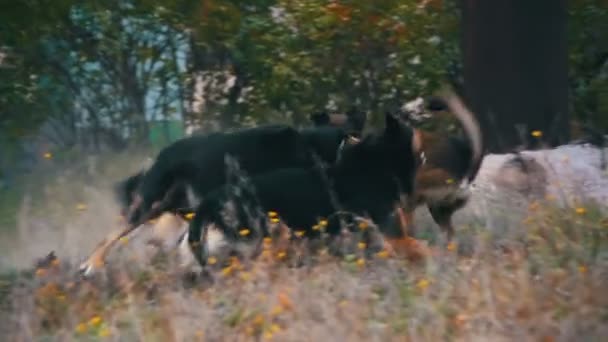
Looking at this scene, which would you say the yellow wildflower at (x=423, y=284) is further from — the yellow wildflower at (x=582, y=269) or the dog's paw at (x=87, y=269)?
the dog's paw at (x=87, y=269)

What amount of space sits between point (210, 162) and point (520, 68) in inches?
136

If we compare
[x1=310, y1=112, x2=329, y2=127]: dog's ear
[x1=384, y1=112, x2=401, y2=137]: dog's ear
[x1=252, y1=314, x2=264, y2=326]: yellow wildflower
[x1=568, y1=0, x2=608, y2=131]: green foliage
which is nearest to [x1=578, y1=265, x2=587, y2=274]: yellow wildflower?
[x1=252, y1=314, x2=264, y2=326]: yellow wildflower

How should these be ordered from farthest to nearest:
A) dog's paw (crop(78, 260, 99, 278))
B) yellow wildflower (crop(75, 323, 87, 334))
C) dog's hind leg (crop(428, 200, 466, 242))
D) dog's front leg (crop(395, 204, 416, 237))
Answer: dog's hind leg (crop(428, 200, 466, 242))
dog's paw (crop(78, 260, 99, 278))
dog's front leg (crop(395, 204, 416, 237))
yellow wildflower (crop(75, 323, 87, 334))

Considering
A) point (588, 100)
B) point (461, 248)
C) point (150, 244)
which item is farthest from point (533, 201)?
point (588, 100)

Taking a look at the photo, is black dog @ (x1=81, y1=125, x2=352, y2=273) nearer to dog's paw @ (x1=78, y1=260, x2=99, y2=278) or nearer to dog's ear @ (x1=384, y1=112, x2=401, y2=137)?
dog's paw @ (x1=78, y1=260, x2=99, y2=278)

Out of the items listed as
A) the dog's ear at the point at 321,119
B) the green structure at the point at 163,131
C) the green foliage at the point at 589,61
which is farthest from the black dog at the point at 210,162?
the green structure at the point at 163,131

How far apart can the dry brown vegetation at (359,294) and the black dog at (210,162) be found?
37 centimetres

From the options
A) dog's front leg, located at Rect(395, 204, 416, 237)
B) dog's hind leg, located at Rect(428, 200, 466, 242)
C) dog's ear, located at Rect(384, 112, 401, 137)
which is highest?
dog's ear, located at Rect(384, 112, 401, 137)

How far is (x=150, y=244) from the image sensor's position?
8.71 m

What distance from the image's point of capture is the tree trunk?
10.8m

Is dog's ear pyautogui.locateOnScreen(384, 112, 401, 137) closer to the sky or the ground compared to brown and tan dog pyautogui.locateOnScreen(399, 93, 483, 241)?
A: closer to the sky

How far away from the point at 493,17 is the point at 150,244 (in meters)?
3.97

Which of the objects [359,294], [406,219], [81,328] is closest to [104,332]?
[81,328]

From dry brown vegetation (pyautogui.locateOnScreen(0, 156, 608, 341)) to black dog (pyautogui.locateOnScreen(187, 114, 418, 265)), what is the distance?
0.35 metres
